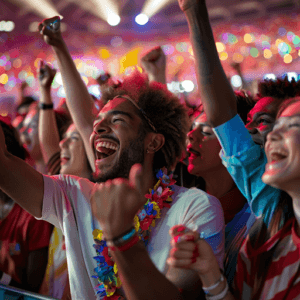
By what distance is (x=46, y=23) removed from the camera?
6.58 feet

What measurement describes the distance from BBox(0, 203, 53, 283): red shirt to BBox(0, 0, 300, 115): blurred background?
16.7 ft

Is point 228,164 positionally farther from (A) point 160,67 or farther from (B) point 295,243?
(A) point 160,67

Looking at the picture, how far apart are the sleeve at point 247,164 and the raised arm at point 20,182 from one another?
759mm

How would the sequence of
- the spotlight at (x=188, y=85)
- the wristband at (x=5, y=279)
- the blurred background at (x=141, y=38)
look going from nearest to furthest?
the wristband at (x=5, y=279)
the blurred background at (x=141, y=38)
the spotlight at (x=188, y=85)

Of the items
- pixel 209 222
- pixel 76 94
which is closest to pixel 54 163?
pixel 76 94

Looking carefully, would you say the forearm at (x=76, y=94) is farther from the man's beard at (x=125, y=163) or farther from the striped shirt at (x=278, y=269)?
the striped shirt at (x=278, y=269)

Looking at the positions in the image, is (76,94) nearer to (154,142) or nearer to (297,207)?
(154,142)

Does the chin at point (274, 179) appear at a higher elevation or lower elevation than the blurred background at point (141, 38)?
lower

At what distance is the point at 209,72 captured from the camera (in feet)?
4.21

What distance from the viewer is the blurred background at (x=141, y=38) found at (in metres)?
7.57

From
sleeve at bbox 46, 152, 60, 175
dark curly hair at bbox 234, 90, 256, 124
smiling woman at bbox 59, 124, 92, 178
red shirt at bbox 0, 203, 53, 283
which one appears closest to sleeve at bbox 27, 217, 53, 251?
red shirt at bbox 0, 203, 53, 283

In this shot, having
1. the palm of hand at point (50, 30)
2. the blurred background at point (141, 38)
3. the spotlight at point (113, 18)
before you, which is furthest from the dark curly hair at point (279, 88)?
the blurred background at point (141, 38)

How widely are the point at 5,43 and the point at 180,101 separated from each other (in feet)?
22.9

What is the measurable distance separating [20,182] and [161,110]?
820 millimetres
